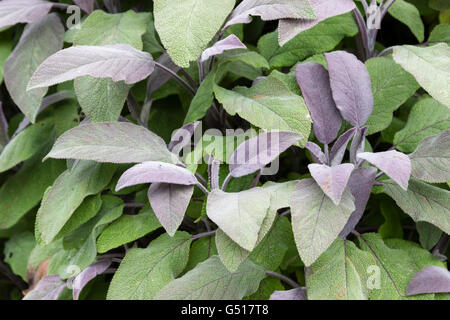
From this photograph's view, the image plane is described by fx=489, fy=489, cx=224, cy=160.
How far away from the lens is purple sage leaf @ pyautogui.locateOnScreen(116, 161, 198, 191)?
619 mm

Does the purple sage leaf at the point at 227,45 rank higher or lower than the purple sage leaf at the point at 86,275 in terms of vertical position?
higher

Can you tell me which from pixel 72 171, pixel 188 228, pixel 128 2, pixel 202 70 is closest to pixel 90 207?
pixel 72 171

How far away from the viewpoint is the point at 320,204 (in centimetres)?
60

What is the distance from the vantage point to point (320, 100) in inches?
28.7

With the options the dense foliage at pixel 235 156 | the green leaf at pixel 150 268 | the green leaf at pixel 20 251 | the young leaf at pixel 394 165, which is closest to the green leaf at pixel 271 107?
the dense foliage at pixel 235 156

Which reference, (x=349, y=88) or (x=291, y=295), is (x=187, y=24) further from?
(x=291, y=295)

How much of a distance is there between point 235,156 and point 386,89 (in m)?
0.31

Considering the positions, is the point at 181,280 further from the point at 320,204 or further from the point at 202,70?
the point at 202,70

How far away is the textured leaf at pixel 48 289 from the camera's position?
798mm

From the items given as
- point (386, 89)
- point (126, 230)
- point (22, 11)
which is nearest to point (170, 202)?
point (126, 230)

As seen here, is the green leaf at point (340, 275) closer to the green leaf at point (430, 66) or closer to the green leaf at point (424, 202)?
the green leaf at point (424, 202)

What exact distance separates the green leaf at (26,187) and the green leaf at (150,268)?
33cm

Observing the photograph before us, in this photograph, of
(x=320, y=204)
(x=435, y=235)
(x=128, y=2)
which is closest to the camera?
(x=320, y=204)

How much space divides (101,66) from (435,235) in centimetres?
56
